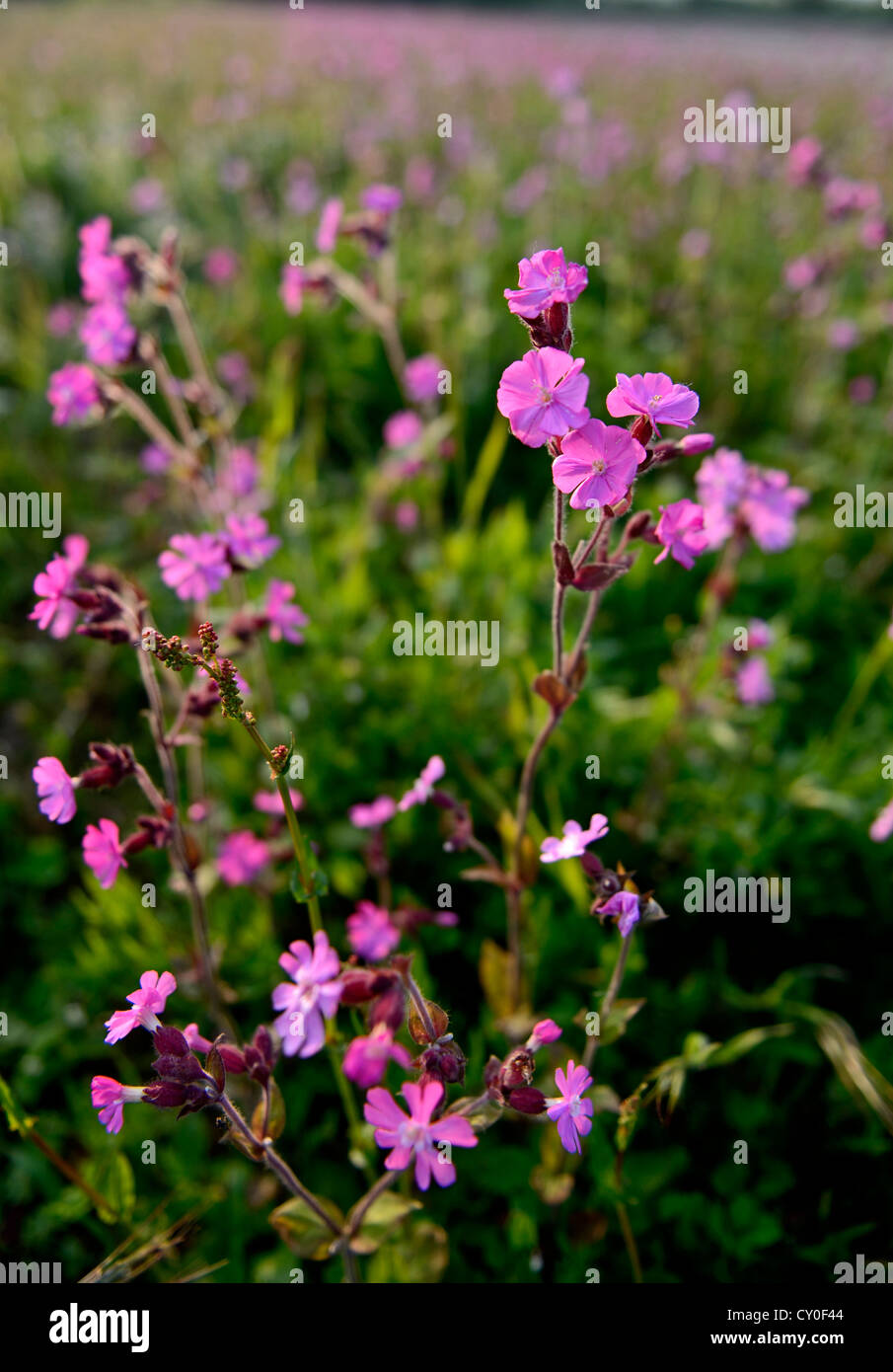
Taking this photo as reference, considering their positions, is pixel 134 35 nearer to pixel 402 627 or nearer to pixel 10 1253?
pixel 402 627

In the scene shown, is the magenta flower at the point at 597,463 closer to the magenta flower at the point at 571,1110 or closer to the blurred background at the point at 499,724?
the magenta flower at the point at 571,1110

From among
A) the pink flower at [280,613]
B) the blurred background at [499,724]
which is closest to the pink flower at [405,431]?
the blurred background at [499,724]

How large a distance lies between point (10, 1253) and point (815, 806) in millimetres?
2281

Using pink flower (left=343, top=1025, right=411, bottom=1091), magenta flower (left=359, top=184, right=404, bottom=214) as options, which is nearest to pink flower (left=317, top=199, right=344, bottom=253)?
magenta flower (left=359, top=184, right=404, bottom=214)

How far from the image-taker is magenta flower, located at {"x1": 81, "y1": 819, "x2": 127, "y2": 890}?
1572mm

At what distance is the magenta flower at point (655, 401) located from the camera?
1242 millimetres

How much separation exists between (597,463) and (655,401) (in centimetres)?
13

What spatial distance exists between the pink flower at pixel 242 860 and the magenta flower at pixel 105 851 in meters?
0.71

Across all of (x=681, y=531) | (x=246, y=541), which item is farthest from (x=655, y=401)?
(x=246, y=541)

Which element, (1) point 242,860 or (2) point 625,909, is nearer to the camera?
(2) point 625,909

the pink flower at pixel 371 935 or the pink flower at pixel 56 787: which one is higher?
the pink flower at pixel 56 787

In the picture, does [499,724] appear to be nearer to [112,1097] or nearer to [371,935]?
[371,935]

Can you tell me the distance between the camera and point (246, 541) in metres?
1.82

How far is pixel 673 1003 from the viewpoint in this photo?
2.17 m
